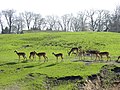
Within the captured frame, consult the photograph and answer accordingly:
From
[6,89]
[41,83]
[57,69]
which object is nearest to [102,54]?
[57,69]

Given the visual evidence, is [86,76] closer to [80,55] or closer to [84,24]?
[80,55]

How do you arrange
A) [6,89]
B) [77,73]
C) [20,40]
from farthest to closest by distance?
[20,40], [77,73], [6,89]

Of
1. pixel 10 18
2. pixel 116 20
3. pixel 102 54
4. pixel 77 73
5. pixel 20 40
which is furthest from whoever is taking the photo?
pixel 10 18

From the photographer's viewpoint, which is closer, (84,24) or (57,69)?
(57,69)

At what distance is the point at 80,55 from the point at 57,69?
7502mm

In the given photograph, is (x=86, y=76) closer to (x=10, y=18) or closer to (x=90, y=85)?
(x=90, y=85)

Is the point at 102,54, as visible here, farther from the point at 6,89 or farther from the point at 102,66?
the point at 6,89

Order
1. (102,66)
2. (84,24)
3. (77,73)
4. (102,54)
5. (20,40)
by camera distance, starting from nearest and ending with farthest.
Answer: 1. (77,73)
2. (102,66)
3. (102,54)
4. (20,40)
5. (84,24)

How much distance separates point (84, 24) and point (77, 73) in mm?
103708

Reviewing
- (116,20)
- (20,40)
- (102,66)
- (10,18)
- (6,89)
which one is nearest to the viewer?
(6,89)

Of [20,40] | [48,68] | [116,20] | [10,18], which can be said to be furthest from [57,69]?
[10,18]

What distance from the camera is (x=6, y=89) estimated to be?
26250mm

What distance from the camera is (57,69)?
30.1m

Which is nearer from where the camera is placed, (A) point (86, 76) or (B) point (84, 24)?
(A) point (86, 76)
